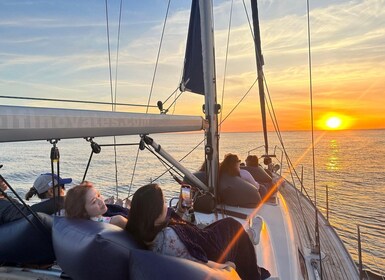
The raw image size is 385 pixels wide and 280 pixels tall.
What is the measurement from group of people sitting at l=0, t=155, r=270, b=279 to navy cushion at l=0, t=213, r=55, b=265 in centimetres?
20

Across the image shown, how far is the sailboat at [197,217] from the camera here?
6.09 ft

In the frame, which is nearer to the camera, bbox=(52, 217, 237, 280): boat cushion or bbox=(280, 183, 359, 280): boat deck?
bbox=(52, 217, 237, 280): boat cushion

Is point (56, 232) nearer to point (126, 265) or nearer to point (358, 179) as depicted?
point (126, 265)

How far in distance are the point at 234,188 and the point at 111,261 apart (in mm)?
3456

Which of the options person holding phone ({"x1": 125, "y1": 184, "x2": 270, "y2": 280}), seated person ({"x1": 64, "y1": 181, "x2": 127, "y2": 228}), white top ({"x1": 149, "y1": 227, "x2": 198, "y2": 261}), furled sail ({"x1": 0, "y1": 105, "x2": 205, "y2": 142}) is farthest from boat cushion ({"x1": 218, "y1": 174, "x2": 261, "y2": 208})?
white top ({"x1": 149, "y1": 227, "x2": 198, "y2": 261})

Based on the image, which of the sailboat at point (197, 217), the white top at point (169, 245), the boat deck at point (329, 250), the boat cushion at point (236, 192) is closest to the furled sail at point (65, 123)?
the sailboat at point (197, 217)

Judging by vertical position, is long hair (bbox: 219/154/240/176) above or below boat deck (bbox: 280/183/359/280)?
above

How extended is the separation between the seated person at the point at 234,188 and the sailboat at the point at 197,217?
0.11 m

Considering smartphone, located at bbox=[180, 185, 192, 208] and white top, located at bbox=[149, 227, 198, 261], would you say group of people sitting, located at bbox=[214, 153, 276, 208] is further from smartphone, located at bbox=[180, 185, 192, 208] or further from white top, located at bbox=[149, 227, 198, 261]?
white top, located at bbox=[149, 227, 198, 261]

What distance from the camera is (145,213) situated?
7.68 feet

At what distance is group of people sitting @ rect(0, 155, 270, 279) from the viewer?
7.67 ft

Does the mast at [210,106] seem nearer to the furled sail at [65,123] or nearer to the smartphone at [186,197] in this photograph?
the smartphone at [186,197]

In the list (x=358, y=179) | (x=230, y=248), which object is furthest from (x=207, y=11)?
(x=358, y=179)

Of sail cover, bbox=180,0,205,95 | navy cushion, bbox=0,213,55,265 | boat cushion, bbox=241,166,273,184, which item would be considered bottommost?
boat cushion, bbox=241,166,273,184
